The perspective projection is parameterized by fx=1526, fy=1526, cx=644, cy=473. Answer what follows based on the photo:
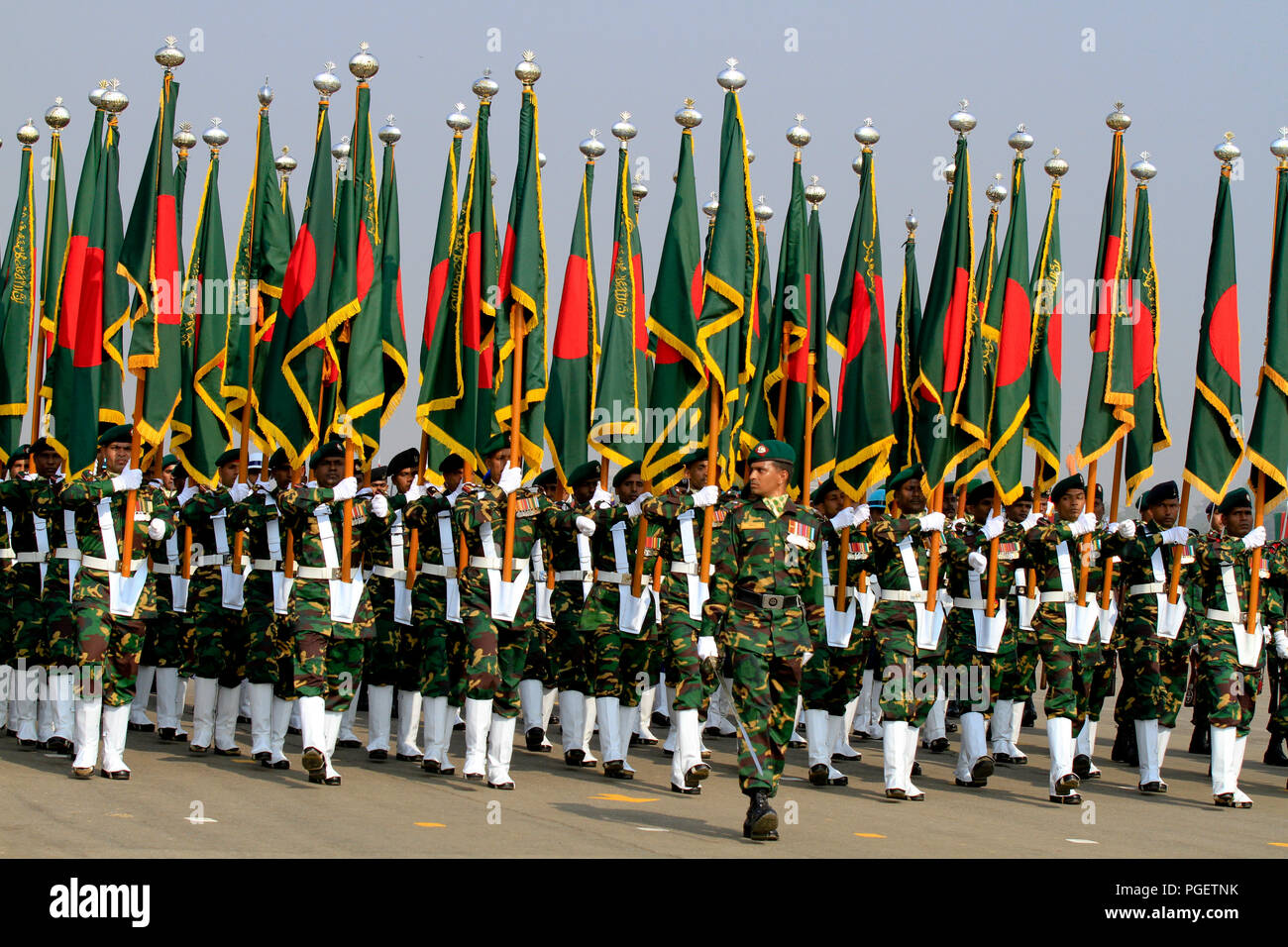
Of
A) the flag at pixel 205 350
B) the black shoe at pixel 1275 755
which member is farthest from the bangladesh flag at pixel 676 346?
the black shoe at pixel 1275 755

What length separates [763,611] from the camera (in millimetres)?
8656

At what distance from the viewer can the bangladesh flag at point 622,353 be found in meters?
11.3

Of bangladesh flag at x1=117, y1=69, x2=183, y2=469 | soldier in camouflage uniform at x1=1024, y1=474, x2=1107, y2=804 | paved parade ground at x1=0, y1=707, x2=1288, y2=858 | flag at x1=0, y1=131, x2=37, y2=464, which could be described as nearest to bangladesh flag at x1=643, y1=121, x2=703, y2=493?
paved parade ground at x1=0, y1=707, x2=1288, y2=858

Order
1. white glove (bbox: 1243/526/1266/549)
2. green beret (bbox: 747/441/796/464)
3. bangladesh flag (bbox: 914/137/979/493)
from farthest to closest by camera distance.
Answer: bangladesh flag (bbox: 914/137/979/493), white glove (bbox: 1243/526/1266/549), green beret (bbox: 747/441/796/464)

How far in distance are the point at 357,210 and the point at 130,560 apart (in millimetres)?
3353

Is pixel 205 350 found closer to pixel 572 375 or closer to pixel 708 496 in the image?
pixel 572 375

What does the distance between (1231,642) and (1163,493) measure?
1331 mm

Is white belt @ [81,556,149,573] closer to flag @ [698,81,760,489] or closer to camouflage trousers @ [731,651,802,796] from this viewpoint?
flag @ [698,81,760,489]

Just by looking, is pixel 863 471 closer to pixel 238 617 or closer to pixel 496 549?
pixel 496 549

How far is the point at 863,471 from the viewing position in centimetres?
1159

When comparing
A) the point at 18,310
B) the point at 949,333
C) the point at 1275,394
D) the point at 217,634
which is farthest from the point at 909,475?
the point at 18,310

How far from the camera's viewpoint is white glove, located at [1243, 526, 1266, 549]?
10.8 meters

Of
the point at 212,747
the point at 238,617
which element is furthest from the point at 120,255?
the point at 212,747

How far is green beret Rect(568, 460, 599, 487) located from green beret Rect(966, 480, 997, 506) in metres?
3.05
